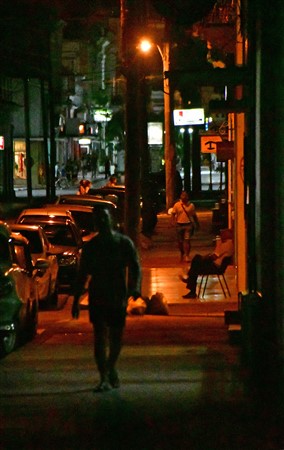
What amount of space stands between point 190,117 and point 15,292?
38348 millimetres

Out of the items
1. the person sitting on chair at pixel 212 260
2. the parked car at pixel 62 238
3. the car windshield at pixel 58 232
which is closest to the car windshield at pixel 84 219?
the parked car at pixel 62 238

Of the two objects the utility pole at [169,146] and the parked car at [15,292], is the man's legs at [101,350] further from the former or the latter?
the utility pole at [169,146]

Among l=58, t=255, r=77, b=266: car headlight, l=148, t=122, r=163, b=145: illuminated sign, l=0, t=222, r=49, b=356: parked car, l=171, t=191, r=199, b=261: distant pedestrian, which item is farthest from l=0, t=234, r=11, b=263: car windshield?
l=148, t=122, r=163, b=145: illuminated sign

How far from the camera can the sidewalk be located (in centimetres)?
1806

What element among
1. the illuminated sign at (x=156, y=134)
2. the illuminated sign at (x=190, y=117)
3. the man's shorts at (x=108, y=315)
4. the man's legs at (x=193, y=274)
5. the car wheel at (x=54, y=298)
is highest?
the illuminated sign at (x=190, y=117)

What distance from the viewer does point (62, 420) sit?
8305 millimetres

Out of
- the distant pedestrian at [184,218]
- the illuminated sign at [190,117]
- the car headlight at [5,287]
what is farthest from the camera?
the illuminated sign at [190,117]

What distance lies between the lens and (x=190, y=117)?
49594mm

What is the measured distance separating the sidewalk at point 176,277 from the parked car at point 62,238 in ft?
5.15

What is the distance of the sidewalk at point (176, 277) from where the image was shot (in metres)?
18.1

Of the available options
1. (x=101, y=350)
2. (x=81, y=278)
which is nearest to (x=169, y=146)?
(x=81, y=278)

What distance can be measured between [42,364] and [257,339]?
255 centimetres

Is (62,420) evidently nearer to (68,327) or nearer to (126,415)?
(126,415)

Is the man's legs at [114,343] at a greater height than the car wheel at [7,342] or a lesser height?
greater
